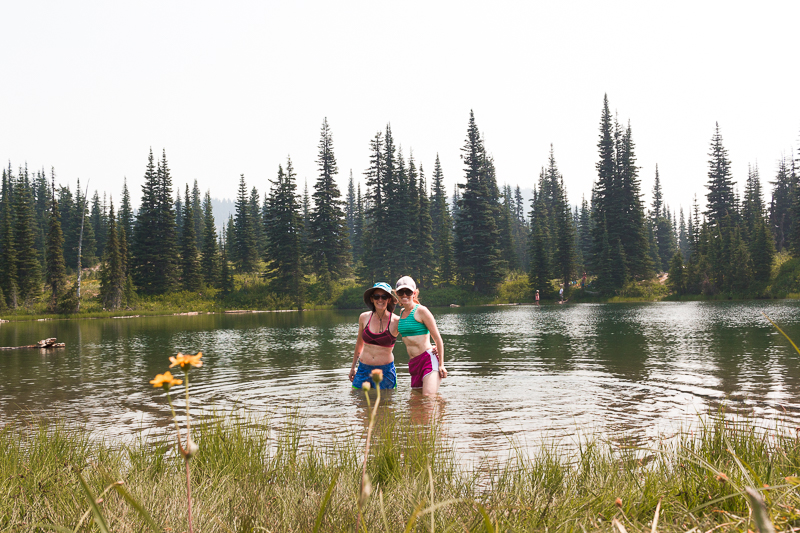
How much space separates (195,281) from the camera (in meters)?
67.2

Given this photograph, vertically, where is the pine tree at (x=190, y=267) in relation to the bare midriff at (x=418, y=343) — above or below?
above

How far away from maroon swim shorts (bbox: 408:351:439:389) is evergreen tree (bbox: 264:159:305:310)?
5342 cm

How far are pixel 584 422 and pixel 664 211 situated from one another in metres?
120

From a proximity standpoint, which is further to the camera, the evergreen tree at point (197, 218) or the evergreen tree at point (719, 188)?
the evergreen tree at point (197, 218)

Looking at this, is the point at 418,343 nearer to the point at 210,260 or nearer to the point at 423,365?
the point at 423,365

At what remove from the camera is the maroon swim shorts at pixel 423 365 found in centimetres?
924

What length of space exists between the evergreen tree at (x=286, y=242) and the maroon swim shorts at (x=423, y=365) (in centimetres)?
5342

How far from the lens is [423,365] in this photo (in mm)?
9312

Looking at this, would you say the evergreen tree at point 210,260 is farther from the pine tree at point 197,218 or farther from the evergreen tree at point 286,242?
the pine tree at point 197,218

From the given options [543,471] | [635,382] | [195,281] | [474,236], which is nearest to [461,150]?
[474,236]

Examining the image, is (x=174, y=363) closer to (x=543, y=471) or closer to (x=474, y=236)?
(x=543, y=471)

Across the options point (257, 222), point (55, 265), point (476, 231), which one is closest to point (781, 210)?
point (476, 231)

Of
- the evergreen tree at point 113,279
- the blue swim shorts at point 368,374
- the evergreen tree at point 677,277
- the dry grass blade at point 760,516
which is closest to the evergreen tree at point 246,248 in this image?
the evergreen tree at point 113,279

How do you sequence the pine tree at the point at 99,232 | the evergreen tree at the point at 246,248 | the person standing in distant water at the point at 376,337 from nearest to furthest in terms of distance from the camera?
the person standing in distant water at the point at 376,337, the evergreen tree at the point at 246,248, the pine tree at the point at 99,232
